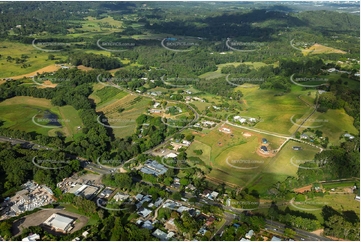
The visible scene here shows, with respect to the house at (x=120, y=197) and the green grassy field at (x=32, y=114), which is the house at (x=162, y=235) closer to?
the house at (x=120, y=197)

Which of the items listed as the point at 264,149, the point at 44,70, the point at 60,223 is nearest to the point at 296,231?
the point at 264,149

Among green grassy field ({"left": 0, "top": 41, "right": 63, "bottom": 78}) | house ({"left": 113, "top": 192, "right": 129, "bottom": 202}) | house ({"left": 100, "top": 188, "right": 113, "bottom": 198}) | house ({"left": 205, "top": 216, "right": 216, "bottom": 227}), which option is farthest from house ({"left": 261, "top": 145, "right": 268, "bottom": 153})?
green grassy field ({"left": 0, "top": 41, "right": 63, "bottom": 78})

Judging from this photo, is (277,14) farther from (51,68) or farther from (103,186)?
(103,186)

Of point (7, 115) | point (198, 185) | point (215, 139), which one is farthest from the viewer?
point (7, 115)

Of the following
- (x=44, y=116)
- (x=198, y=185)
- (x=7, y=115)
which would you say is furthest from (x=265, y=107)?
(x=7, y=115)

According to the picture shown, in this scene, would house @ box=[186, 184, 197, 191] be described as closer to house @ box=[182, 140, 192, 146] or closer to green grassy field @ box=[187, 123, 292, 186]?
green grassy field @ box=[187, 123, 292, 186]

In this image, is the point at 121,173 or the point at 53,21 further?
the point at 53,21

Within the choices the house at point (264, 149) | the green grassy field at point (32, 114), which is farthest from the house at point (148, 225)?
the green grassy field at point (32, 114)

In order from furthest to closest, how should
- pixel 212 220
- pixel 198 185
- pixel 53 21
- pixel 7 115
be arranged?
pixel 53 21 < pixel 7 115 < pixel 198 185 < pixel 212 220
